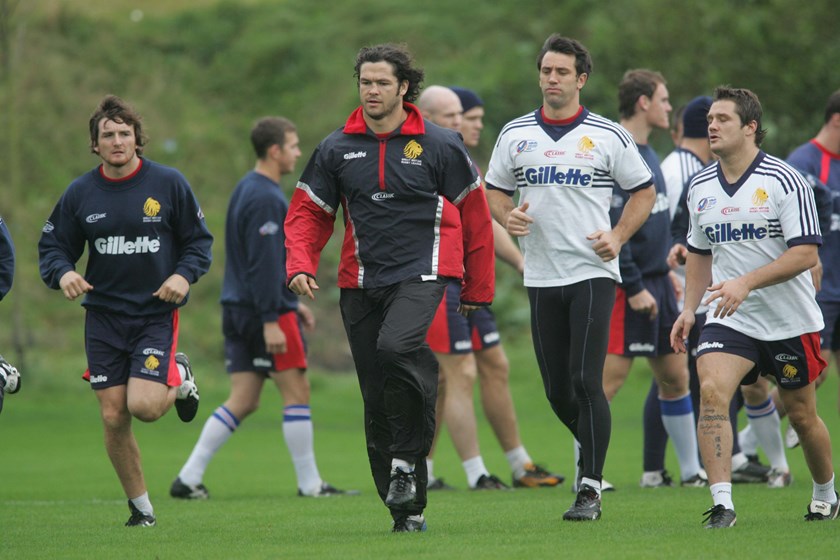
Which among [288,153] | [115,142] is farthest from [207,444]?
[115,142]

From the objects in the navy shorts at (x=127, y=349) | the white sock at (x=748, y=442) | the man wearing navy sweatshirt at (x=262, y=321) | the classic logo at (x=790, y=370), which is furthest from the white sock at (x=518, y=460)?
the classic logo at (x=790, y=370)

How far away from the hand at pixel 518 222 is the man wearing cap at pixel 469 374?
7.10 ft

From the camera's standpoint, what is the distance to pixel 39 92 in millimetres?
24672

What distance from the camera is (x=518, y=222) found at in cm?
724

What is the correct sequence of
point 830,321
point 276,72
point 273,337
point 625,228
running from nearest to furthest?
point 625,228 < point 830,321 < point 273,337 < point 276,72

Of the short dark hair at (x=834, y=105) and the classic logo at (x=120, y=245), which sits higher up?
the short dark hair at (x=834, y=105)

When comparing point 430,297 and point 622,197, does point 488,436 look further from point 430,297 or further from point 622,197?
point 430,297

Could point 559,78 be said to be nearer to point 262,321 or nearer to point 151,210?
point 151,210

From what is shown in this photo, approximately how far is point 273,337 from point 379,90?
130 inches

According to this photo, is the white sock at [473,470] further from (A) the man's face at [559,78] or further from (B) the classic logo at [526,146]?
(A) the man's face at [559,78]

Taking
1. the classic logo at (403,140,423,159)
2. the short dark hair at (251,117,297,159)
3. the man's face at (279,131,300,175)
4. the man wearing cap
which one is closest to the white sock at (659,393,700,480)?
the man wearing cap

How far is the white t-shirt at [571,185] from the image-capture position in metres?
7.32

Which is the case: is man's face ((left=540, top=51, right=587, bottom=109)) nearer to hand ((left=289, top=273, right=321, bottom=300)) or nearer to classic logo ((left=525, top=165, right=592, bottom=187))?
classic logo ((left=525, top=165, right=592, bottom=187))

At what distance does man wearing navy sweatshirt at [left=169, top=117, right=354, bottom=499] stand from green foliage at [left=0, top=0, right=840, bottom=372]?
7515 mm
